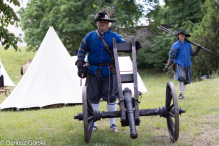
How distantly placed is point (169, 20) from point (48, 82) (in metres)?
12.8

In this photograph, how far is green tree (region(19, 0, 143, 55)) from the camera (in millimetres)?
17172

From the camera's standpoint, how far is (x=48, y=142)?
359 centimetres

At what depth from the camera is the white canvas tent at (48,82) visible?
716cm

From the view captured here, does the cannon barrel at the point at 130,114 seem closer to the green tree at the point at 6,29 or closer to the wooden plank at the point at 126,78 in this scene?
the wooden plank at the point at 126,78

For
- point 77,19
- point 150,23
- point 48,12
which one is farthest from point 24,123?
point 150,23

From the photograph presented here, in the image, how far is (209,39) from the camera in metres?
12.1

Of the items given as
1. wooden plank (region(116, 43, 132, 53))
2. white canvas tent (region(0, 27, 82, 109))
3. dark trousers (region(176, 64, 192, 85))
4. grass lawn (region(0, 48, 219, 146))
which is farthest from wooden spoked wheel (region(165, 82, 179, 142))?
white canvas tent (region(0, 27, 82, 109))

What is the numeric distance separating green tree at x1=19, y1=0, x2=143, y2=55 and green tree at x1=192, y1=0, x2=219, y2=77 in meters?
6.11

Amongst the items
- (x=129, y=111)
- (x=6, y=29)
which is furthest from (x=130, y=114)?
(x=6, y=29)

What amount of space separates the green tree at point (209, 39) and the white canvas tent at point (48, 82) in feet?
23.0

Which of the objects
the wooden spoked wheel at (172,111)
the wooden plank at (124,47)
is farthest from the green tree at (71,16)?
the wooden spoked wheel at (172,111)

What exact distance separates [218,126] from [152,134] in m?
1.08

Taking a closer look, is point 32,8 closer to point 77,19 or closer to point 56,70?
point 77,19

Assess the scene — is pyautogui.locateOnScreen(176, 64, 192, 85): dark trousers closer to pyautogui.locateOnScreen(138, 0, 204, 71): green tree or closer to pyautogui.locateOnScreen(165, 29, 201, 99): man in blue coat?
pyautogui.locateOnScreen(165, 29, 201, 99): man in blue coat
